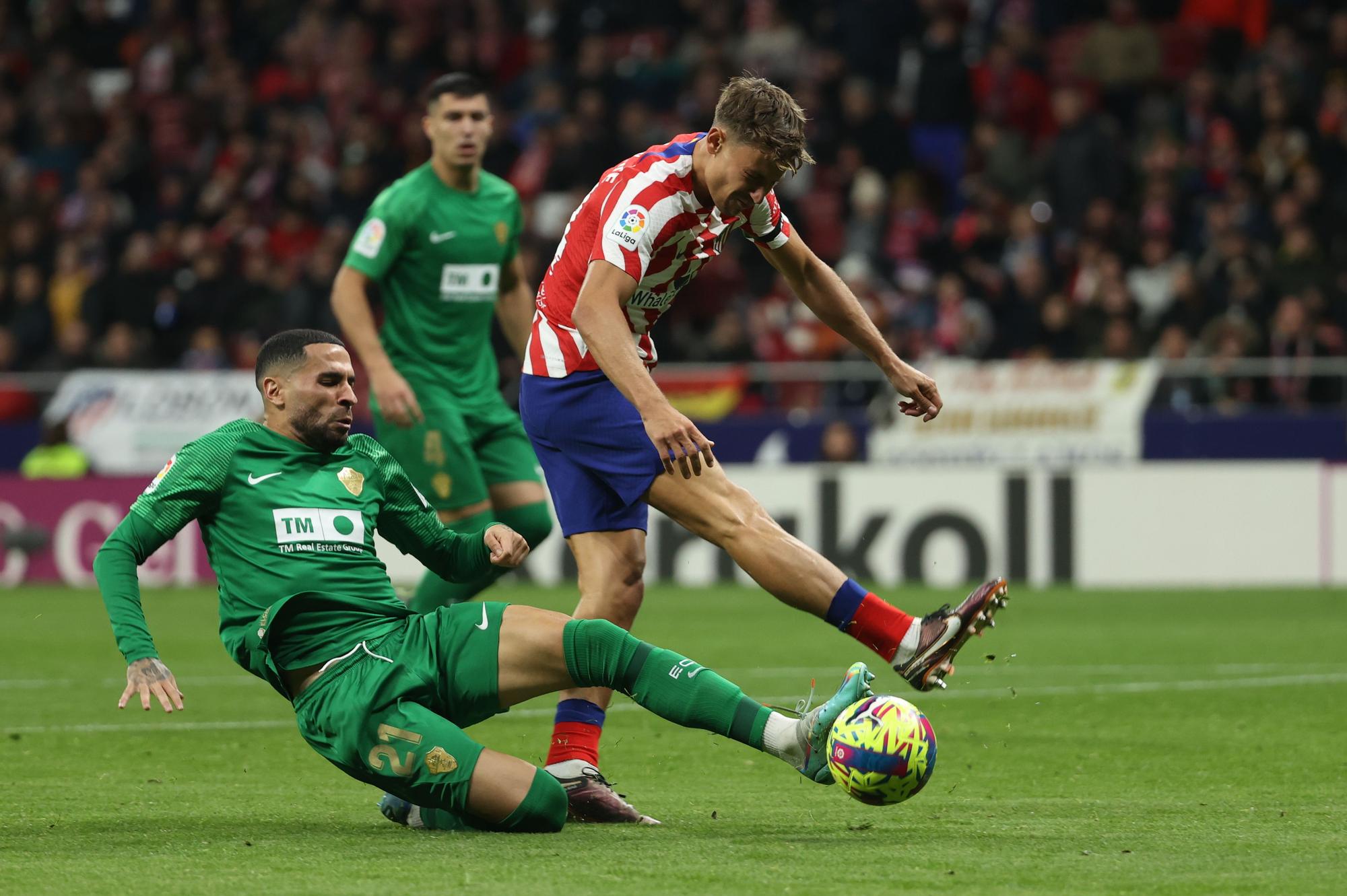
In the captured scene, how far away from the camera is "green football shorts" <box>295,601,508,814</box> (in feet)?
16.6

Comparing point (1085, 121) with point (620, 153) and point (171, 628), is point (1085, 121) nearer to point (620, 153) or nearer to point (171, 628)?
point (620, 153)

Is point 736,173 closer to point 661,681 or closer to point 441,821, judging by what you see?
point 661,681

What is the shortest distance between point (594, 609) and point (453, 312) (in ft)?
9.32

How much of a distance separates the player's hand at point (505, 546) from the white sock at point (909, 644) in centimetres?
107

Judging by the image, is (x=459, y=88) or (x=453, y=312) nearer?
(x=459, y=88)

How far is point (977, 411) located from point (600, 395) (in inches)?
424

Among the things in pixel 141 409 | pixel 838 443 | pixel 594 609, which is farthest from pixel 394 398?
pixel 141 409

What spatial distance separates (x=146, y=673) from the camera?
477 cm

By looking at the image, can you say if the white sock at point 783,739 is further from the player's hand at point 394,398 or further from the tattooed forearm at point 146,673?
the player's hand at point 394,398

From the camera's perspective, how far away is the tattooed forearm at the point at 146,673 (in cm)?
475

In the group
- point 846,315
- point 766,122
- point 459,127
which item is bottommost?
point 846,315

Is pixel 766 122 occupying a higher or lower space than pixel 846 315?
higher

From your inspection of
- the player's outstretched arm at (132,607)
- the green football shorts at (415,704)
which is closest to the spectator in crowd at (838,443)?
the green football shorts at (415,704)

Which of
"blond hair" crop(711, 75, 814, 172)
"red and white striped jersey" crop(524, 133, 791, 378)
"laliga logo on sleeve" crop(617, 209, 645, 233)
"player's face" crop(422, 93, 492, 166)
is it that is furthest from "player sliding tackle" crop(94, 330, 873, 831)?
"player's face" crop(422, 93, 492, 166)
